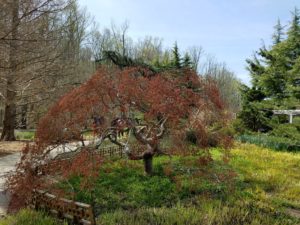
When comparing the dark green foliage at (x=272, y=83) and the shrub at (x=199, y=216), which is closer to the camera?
the shrub at (x=199, y=216)

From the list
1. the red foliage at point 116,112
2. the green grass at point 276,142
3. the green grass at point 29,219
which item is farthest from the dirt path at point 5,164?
the green grass at point 276,142

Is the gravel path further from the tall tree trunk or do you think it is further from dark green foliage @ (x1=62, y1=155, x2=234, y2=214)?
the tall tree trunk

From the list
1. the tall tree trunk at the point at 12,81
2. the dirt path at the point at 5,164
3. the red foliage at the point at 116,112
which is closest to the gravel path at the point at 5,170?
the dirt path at the point at 5,164

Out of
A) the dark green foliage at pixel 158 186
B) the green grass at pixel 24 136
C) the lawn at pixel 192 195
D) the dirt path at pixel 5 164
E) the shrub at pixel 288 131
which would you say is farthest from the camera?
the green grass at pixel 24 136

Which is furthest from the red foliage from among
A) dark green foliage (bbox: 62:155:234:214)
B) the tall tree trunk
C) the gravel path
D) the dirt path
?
the tall tree trunk

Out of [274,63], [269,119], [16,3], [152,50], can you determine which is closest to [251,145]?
[269,119]

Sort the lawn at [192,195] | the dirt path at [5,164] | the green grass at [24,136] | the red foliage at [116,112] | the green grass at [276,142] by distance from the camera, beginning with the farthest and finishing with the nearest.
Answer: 1. the green grass at [24,136]
2. the green grass at [276,142]
3. the dirt path at [5,164]
4. the red foliage at [116,112]
5. the lawn at [192,195]

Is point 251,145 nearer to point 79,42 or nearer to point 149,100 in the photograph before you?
point 149,100

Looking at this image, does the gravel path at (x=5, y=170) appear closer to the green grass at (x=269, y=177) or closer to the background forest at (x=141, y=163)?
the background forest at (x=141, y=163)

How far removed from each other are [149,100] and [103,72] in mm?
888

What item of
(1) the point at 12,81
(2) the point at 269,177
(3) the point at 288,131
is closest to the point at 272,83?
(3) the point at 288,131

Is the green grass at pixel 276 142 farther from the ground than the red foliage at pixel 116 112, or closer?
closer

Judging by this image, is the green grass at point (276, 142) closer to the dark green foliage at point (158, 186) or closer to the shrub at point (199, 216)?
the dark green foliage at point (158, 186)

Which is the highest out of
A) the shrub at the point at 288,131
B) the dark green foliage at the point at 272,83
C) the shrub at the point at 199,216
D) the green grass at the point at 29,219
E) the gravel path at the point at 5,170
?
the dark green foliage at the point at 272,83
